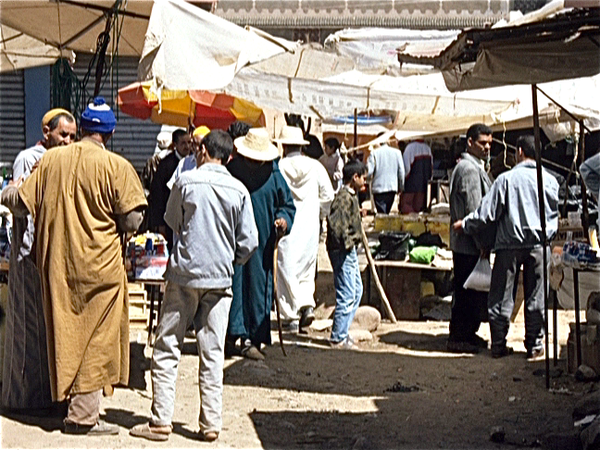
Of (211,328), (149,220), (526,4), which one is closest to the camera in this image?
(211,328)

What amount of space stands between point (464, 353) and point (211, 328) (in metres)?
3.96

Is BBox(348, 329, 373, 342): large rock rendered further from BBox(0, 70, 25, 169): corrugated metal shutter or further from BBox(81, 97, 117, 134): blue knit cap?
BBox(0, 70, 25, 169): corrugated metal shutter

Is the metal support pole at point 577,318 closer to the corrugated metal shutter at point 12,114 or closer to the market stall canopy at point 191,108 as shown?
the market stall canopy at point 191,108

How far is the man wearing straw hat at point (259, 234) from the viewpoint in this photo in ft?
28.0

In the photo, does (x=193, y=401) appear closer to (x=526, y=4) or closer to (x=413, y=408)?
(x=413, y=408)

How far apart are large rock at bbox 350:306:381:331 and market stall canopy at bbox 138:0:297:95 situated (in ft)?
11.4

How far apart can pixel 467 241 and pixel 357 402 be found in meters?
2.49

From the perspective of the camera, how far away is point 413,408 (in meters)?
7.20

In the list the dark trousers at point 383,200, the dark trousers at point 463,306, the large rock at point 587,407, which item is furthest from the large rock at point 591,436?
the dark trousers at point 383,200

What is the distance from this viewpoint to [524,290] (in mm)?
8852

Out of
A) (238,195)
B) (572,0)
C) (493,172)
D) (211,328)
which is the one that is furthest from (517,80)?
(493,172)

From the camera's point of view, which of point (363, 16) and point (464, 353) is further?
point (363, 16)

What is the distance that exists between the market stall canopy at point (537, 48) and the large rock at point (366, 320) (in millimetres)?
3923

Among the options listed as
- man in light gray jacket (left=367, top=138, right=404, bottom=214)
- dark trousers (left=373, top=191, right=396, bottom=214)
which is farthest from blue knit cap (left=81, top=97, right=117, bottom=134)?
dark trousers (left=373, top=191, right=396, bottom=214)
